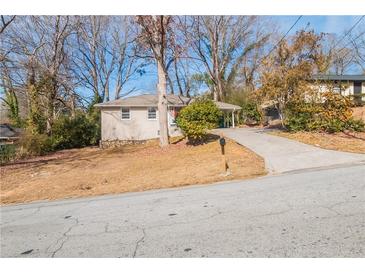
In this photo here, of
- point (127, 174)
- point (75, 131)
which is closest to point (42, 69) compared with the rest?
point (75, 131)

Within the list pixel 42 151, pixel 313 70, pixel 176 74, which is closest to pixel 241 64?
pixel 176 74

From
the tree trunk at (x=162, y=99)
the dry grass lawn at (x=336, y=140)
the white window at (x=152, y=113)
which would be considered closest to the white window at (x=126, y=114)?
the white window at (x=152, y=113)

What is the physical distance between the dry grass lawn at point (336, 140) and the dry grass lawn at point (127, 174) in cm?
332

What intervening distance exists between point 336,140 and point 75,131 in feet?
64.0

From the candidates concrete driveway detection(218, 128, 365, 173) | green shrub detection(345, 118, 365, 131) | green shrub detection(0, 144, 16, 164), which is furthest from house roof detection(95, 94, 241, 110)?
green shrub detection(345, 118, 365, 131)

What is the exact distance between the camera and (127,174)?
1103 centimetres

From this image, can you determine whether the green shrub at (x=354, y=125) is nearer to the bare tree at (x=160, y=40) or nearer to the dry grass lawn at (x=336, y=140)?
the dry grass lawn at (x=336, y=140)

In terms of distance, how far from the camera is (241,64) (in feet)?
139

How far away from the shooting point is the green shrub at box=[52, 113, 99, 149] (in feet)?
77.0

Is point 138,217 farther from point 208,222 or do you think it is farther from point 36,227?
point 36,227

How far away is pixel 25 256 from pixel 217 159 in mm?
8952

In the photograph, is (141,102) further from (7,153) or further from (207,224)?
(207,224)

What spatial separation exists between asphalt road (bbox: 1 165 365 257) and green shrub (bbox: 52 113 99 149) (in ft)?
57.0

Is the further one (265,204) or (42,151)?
(42,151)
